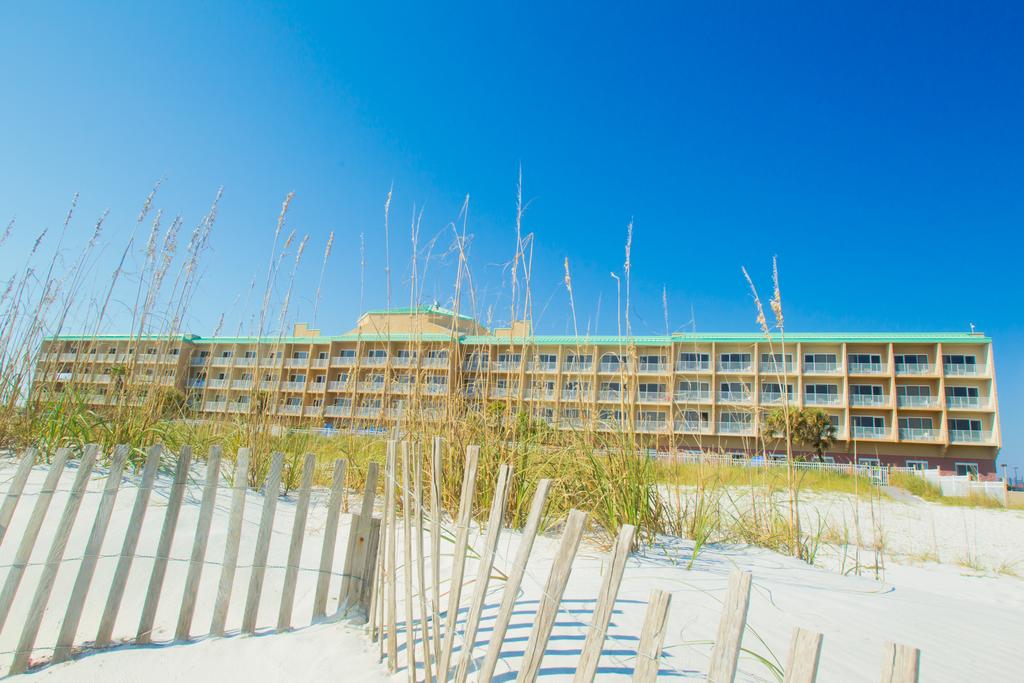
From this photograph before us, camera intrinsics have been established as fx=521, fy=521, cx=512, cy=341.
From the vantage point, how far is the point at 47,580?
192 centimetres

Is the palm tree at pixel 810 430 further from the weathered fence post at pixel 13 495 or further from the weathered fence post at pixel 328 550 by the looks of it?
the weathered fence post at pixel 13 495

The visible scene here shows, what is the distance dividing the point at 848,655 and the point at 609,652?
0.72 metres

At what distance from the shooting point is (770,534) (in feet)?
10.4

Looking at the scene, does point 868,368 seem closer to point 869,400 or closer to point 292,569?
point 869,400

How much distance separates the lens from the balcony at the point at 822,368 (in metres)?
27.4

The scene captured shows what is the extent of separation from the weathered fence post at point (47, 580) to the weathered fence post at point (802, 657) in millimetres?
2370

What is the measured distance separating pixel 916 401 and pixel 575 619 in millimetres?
31342

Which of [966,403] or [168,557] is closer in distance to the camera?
[168,557]

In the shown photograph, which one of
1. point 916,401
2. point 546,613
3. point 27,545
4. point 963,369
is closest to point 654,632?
point 546,613

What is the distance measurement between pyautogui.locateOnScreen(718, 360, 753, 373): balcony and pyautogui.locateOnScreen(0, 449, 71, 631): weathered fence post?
29512 millimetres

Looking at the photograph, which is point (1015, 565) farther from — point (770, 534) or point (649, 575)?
point (649, 575)

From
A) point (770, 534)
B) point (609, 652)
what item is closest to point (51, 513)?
point (609, 652)

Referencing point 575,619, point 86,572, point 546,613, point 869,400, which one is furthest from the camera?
point 869,400

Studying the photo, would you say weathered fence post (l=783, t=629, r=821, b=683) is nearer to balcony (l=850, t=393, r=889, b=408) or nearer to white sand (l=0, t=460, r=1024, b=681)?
white sand (l=0, t=460, r=1024, b=681)
